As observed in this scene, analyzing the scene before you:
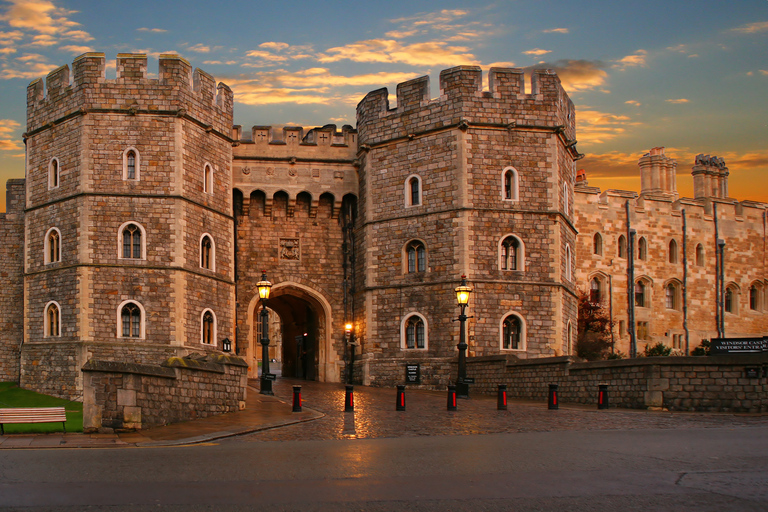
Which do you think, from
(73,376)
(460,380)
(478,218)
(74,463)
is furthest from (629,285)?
(74,463)

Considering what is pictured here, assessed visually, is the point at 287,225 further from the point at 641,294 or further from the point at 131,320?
the point at 641,294

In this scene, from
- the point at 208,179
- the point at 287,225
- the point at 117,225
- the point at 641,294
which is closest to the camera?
the point at 117,225

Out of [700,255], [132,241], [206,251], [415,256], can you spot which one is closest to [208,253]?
[206,251]

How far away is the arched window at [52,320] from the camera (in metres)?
28.5

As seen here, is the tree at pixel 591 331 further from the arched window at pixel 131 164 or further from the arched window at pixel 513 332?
the arched window at pixel 131 164

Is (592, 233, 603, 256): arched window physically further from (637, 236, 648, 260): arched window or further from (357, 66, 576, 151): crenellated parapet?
(357, 66, 576, 151): crenellated parapet

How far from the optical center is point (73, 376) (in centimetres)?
2745

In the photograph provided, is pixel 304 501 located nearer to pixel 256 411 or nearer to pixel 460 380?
pixel 256 411

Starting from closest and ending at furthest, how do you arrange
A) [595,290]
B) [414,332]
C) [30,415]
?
[30,415] < [414,332] < [595,290]

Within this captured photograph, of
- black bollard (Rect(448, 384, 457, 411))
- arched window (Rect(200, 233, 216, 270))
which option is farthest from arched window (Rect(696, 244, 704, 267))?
black bollard (Rect(448, 384, 457, 411))

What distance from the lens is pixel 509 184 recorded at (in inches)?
1207

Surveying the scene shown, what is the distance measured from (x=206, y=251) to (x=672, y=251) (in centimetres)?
2626

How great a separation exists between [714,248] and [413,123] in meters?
23.3

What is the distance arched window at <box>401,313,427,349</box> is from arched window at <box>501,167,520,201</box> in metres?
5.20
